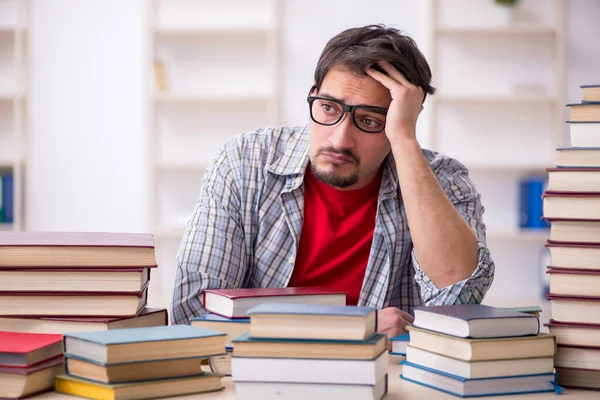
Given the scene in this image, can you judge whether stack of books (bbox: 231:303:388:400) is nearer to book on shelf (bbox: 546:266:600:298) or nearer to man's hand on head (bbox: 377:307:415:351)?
book on shelf (bbox: 546:266:600:298)

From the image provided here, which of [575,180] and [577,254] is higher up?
[575,180]

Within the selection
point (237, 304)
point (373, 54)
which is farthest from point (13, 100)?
point (237, 304)

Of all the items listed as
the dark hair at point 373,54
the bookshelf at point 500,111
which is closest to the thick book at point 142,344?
the dark hair at point 373,54

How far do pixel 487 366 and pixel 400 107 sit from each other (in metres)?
0.82

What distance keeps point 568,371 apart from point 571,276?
0.14 meters

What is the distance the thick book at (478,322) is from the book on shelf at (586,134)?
29cm

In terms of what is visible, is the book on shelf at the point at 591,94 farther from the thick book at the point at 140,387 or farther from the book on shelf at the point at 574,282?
the thick book at the point at 140,387

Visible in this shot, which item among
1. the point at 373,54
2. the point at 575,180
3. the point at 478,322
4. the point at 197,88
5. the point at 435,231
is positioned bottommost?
the point at 478,322

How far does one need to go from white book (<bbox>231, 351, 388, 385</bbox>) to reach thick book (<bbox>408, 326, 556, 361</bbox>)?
0.47 feet

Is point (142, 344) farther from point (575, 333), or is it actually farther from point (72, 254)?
point (575, 333)

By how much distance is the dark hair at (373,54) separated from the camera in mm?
1854

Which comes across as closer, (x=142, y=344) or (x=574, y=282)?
(x=142, y=344)

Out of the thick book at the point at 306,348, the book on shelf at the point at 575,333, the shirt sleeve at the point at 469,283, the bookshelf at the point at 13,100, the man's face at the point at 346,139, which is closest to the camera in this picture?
the thick book at the point at 306,348

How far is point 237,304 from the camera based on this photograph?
1.20m
